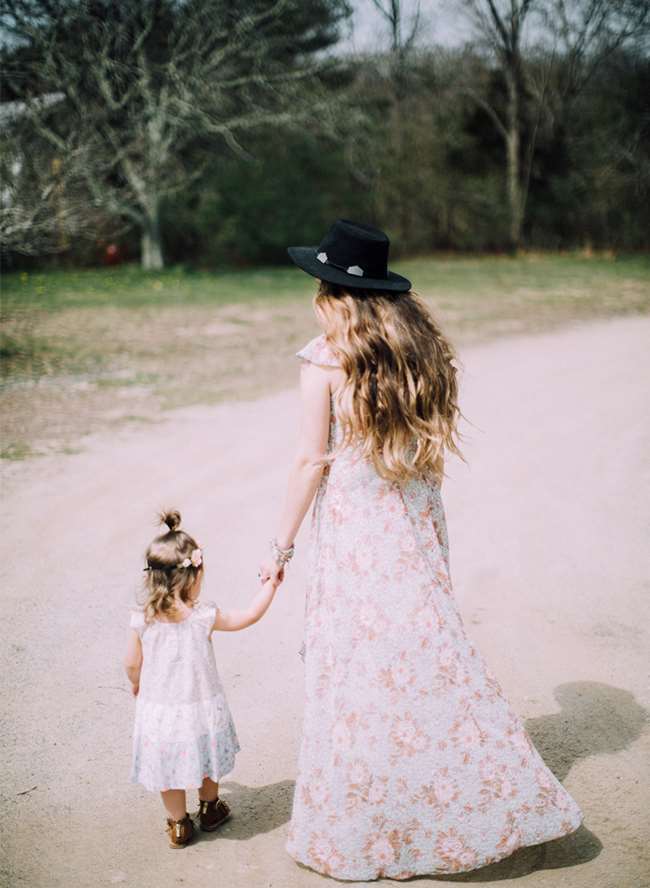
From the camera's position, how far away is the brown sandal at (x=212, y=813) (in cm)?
277

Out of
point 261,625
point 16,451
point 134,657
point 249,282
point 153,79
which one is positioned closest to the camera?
point 134,657

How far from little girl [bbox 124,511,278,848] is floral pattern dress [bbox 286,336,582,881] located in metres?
0.30

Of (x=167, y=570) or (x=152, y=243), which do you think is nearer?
(x=167, y=570)

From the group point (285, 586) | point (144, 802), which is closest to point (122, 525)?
point (285, 586)

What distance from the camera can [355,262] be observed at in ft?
8.22

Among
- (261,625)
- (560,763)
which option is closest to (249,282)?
(261,625)

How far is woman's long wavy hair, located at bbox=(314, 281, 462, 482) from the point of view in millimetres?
2447

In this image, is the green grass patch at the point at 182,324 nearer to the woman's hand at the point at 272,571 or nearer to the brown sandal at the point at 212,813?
the brown sandal at the point at 212,813

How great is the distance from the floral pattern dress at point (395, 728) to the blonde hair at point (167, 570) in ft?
1.37

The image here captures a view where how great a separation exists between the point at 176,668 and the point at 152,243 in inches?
817

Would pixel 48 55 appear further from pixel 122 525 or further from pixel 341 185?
pixel 122 525

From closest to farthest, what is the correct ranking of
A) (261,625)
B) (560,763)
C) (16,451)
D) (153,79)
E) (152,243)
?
(560,763), (261,625), (16,451), (153,79), (152,243)

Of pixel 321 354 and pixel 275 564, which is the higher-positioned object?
pixel 321 354

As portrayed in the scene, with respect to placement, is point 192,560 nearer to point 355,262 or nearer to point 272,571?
point 272,571
